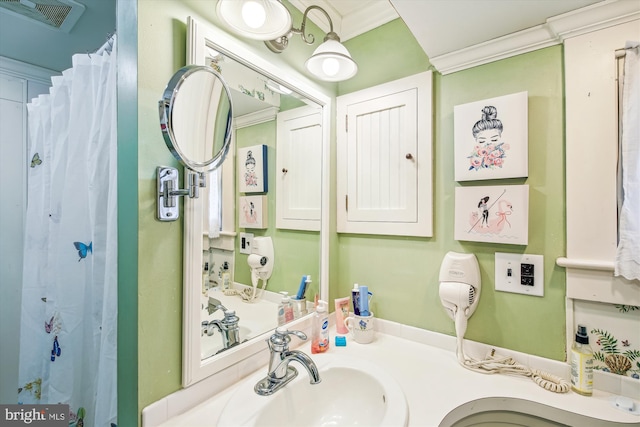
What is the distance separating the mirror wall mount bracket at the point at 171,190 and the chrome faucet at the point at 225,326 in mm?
294

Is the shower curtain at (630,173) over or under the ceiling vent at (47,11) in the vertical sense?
under

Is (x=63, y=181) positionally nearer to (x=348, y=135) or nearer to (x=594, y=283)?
(x=348, y=135)

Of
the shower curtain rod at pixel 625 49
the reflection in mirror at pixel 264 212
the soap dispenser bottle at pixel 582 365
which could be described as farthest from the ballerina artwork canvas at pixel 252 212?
the shower curtain rod at pixel 625 49

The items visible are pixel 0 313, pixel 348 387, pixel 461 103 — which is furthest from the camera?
pixel 0 313

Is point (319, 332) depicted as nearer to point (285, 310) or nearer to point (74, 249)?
point (285, 310)

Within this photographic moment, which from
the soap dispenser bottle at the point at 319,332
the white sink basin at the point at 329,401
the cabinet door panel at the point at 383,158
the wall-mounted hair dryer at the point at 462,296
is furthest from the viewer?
the cabinet door panel at the point at 383,158

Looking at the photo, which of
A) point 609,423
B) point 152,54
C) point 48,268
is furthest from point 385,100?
point 48,268

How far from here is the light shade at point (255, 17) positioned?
82 centimetres

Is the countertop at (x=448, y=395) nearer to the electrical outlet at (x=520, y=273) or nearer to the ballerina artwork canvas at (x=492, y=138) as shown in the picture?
the electrical outlet at (x=520, y=273)

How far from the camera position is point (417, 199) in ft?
3.79

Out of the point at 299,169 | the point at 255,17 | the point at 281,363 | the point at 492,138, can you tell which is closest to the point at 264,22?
the point at 255,17

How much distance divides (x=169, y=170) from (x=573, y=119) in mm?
1234

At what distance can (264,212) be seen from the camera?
108cm

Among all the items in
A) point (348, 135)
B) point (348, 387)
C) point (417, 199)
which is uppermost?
point (348, 135)
